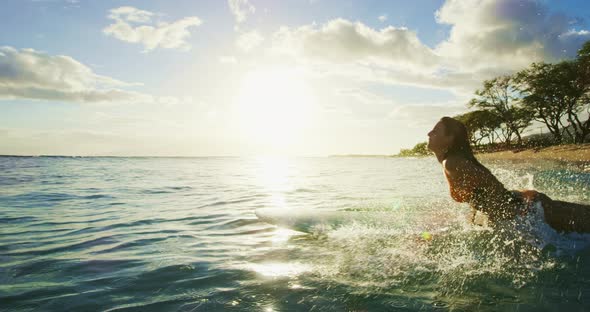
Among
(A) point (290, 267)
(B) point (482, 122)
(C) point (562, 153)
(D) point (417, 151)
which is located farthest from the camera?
(D) point (417, 151)

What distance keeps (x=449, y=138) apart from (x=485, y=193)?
90 centimetres

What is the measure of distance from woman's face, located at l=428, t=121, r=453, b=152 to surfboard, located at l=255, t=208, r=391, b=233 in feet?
6.36

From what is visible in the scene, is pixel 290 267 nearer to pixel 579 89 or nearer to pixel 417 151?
pixel 579 89

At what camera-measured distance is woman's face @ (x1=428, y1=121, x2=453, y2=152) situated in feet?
16.4

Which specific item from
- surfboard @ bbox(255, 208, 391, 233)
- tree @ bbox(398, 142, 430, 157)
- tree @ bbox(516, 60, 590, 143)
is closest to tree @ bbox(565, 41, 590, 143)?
tree @ bbox(516, 60, 590, 143)

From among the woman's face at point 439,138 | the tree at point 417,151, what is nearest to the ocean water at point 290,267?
the woman's face at point 439,138

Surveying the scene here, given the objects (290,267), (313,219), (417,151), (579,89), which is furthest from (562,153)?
(417,151)

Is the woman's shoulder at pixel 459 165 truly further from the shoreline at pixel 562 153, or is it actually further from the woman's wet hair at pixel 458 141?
the shoreline at pixel 562 153

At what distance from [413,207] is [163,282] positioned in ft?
21.4

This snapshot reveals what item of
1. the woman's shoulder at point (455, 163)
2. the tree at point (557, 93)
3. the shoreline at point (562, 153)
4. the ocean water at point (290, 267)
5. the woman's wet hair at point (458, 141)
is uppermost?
the tree at point (557, 93)

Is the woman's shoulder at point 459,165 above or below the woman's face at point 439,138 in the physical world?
below

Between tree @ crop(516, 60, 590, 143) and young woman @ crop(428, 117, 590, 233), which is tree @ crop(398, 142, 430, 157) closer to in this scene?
tree @ crop(516, 60, 590, 143)

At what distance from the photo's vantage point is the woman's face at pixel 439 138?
5.01 metres

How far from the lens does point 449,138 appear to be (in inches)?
196
